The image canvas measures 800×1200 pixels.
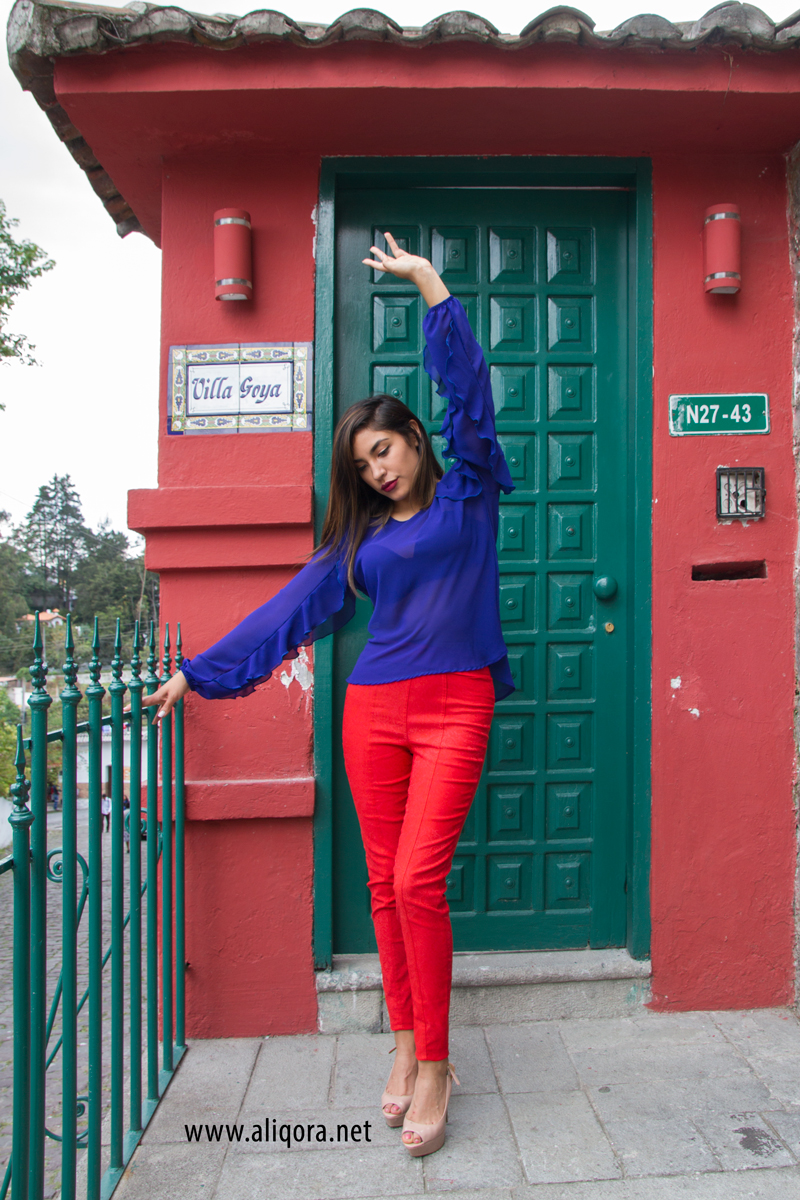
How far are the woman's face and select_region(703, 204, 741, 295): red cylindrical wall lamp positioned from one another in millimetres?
1499

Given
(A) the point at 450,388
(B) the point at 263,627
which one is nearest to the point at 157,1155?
(B) the point at 263,627

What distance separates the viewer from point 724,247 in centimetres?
302

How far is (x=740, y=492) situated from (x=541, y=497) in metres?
0.75

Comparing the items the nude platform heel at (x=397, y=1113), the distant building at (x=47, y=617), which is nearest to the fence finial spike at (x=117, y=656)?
the distant building at (x=47, y=617)

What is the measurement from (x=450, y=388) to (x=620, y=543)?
1.26 m

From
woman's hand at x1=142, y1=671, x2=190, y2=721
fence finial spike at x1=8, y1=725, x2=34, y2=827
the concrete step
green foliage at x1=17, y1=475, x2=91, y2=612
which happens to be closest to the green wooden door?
the concrete step

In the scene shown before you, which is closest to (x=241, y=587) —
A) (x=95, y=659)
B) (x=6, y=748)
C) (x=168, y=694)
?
(x=168, y=694)

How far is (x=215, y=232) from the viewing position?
9.86ft

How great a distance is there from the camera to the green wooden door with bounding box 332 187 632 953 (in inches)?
125

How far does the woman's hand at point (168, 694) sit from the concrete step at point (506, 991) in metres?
1.28

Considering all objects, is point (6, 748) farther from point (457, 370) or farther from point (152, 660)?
point (457, 370)

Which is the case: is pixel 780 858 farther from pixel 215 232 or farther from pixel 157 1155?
pixel 215 232

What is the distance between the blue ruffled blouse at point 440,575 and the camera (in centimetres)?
225

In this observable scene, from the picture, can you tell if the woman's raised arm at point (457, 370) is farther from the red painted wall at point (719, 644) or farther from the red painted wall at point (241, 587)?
the red painted wall at point (719, 644)
